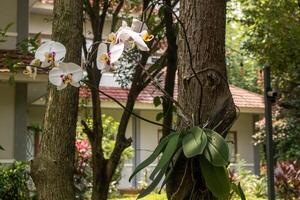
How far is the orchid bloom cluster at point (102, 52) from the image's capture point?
2029 millimetres

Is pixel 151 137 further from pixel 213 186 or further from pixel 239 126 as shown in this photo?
pixel 213 186

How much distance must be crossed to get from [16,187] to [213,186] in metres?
8.65

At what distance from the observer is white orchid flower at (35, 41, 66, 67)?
220 cm

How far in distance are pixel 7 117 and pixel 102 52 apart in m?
9.91

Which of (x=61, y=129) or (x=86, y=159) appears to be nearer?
(x=61, y=129)

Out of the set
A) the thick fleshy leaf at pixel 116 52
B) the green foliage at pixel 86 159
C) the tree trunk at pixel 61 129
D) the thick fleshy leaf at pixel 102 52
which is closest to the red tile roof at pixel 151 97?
the green foliage at pixel 86 159

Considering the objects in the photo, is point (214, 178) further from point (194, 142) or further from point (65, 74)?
point (65, 74)

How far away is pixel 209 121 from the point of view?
2166 millimetres

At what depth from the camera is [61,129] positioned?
3783 millimetres

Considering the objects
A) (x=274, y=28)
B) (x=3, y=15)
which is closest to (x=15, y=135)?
(x=3, y=15)

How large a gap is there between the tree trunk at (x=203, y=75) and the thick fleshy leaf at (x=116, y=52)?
0.32m

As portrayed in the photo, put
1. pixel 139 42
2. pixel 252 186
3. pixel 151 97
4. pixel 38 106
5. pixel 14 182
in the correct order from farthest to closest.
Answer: pixel 151 97
pixel 38 106
pixel 252 186
pixel 14 182
pixel 139 42

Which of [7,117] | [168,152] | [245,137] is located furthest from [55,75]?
[245,137]

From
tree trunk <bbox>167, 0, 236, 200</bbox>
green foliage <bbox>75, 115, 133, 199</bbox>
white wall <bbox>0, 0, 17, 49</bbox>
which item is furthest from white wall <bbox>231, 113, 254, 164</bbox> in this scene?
tree trunk <bbox>167, 0, 236, 200</bbox>
